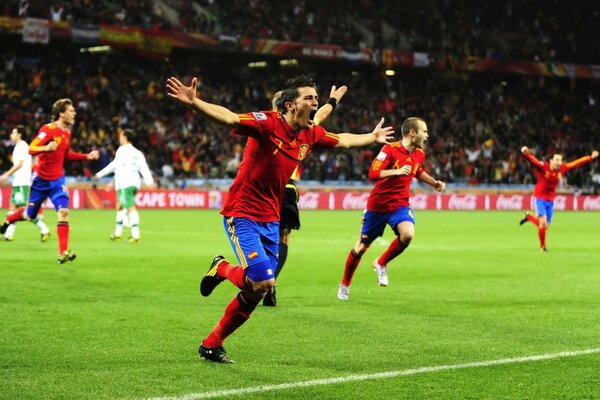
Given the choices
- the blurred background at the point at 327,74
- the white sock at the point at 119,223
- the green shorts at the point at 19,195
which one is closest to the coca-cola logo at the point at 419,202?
the blurred background at the point at 327,74

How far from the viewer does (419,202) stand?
45625 mm

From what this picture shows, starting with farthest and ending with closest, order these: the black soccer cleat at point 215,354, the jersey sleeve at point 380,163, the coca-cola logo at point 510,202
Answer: the coca-cola logo at point 510,202, the jersey sleeve at point 380,163, the black soccer cleat at point 215,354

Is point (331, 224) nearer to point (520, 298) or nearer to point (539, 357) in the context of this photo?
point (520, 298)

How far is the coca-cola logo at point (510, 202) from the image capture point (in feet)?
156

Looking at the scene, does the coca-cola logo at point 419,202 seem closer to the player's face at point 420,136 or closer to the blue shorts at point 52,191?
the blue shorts at point 52,191

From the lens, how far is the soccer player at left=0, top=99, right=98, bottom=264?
15.0 m

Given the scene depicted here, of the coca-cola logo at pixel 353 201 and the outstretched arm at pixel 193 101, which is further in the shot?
the coca-cola logo at pixel 353 201

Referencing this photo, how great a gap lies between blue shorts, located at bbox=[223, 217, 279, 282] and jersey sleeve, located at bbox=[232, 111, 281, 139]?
2.36ft

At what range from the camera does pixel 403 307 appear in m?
11.0

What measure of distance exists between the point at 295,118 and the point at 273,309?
350 centimetres

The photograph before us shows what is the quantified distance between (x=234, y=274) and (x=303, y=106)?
57.2 inches

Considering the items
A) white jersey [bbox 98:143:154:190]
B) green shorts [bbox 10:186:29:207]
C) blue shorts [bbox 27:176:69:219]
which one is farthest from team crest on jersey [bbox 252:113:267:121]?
green shorts [bbox 10:186:29:207]

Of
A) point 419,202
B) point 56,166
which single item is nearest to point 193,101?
point 56,166

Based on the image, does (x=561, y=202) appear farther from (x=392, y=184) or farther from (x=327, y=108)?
(x=327, y=108)
